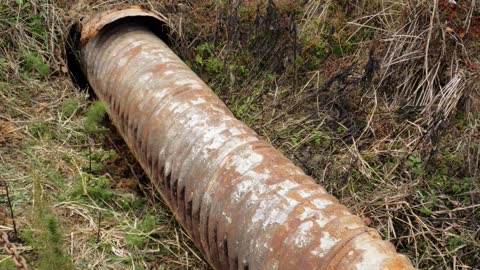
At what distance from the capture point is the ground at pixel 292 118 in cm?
338

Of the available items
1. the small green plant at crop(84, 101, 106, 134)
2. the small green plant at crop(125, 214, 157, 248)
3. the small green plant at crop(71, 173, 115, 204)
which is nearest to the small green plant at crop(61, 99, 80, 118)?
the small green plant at crop(84, 101, 106, 134)

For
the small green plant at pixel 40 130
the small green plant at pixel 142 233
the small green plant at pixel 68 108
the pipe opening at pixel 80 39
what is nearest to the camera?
the small green plant at pixel 142 233

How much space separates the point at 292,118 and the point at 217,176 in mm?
1598

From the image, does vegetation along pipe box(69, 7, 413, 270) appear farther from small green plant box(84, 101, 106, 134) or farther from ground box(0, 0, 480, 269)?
ground box(0, 0, 480, 269)

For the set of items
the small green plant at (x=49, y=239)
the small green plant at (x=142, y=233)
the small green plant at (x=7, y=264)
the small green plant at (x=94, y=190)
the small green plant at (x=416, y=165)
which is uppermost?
the small green plant at (x=49, y=239)

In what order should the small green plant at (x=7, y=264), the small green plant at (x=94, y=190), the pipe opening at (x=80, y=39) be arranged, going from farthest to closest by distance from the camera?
the pipe opening at (x=80, y=39)
the small green plant at (x=94, y=190)
the small green plant at (x=7, y=264)

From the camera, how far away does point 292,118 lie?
171 inches

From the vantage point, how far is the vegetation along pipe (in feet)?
7.78

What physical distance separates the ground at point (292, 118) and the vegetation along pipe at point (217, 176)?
0.98 feet

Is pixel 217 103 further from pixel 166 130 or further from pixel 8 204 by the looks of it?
pixel 8 204

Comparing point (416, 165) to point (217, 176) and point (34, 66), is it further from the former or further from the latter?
point (34, 66)

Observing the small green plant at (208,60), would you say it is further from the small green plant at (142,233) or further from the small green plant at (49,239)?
the small green plant at (49,239)

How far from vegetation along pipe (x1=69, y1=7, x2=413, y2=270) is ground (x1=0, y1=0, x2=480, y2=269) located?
0.30 metres

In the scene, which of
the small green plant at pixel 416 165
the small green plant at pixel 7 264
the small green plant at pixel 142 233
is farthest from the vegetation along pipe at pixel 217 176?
the small green plant at pixel 416 165
